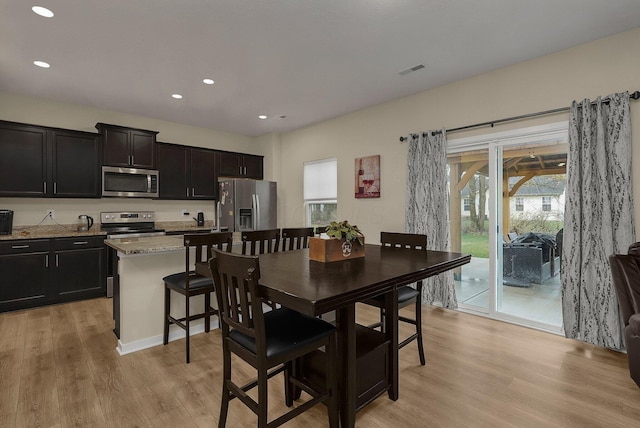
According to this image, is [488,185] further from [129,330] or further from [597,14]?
[129,330]

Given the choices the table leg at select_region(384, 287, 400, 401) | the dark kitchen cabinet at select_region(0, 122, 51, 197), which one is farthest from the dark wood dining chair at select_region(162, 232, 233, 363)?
the dark kitchen cabinet at select_region(0, 122, 51, 197)

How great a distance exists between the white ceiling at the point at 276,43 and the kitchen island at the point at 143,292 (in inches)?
71.0

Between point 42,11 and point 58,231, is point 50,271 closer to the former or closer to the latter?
point 58,231

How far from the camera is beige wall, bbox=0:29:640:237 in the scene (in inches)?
112

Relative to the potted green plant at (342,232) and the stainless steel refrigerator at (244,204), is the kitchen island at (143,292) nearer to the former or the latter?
the potted green plant at (342,232)

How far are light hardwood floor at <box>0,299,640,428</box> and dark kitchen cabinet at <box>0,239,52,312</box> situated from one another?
0.87m

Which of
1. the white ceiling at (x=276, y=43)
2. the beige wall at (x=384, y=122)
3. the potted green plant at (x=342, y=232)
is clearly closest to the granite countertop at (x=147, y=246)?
the potted green plant at (x=342, y=232)

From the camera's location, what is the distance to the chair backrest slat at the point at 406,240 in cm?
271

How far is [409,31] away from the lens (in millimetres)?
2676

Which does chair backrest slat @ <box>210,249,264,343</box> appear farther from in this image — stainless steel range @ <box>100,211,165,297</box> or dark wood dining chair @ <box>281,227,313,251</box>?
stainless steel range @ <box>100,211,165,297</box>

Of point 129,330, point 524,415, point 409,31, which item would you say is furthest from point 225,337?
point 409,31

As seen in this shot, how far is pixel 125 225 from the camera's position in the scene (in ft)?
16.2

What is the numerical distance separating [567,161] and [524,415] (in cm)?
226

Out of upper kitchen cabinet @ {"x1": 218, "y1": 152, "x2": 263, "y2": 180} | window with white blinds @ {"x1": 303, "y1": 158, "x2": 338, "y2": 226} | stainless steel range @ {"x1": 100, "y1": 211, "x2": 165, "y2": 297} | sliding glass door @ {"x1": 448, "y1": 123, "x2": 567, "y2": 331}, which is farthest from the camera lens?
upper kitchen cabinet @ {"x1": 218, "y1": 152, "x2": 263, "y2": 180}
